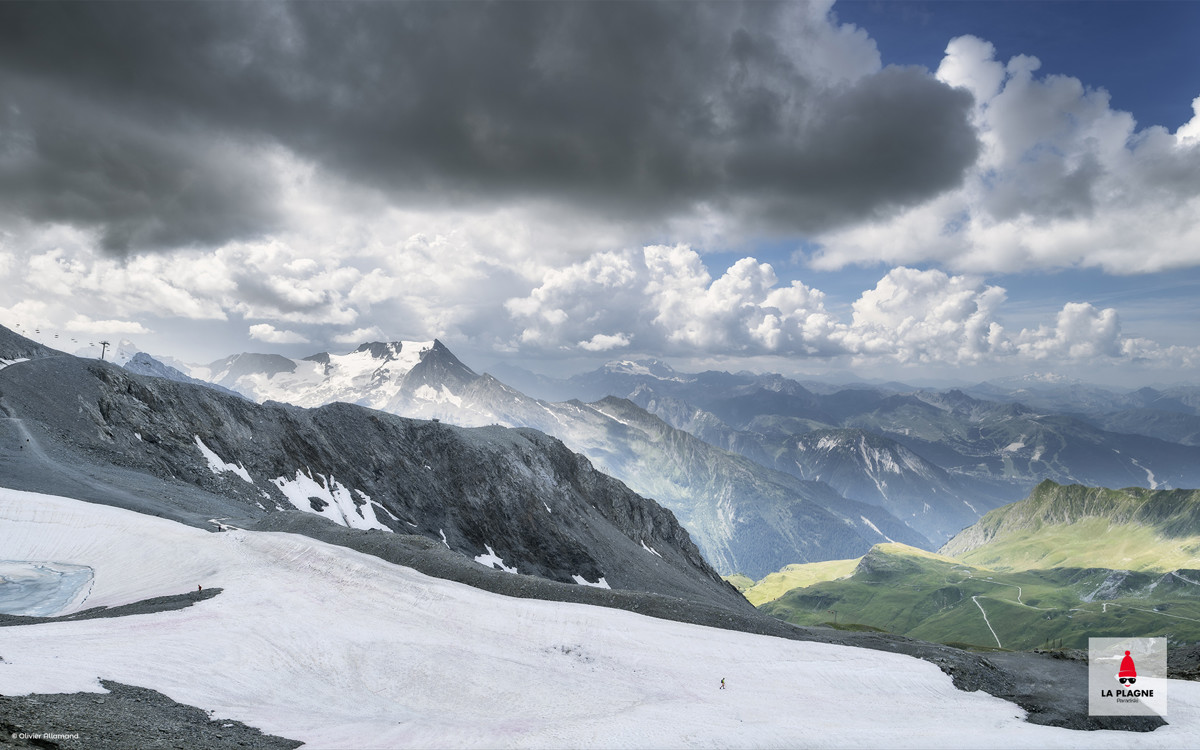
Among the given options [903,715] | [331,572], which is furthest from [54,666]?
[903,715]

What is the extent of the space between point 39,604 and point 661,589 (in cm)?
9177

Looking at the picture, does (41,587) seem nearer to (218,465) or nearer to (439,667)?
(439,667)

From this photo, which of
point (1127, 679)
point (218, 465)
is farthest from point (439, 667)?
point (218, 465)

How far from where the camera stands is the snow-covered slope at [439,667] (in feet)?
72.4

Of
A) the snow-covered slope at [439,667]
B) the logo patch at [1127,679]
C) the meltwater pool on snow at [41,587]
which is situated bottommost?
the meltwater pool on snow at [41,587]

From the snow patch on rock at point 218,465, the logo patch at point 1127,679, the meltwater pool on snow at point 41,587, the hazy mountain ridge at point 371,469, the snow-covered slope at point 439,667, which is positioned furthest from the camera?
the snow patch on rock at point 218,465

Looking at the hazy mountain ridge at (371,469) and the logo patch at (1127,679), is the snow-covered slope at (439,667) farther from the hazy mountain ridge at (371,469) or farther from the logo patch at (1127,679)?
the hazy mountain ridge at (371,469)

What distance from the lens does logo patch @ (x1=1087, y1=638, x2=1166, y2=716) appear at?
28375 millimetres

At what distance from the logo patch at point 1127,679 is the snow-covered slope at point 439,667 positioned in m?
1.40

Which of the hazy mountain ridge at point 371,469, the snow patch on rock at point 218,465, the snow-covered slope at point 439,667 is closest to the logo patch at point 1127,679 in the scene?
the snow-covered slope at point 439,667

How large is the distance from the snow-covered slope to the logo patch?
4.58ft

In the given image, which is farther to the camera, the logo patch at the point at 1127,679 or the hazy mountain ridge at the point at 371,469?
the hazy mountain ridge at the point at 371,469

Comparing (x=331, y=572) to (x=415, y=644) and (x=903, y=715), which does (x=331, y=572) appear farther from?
(x=903, y=715)

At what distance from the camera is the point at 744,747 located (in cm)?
2094
